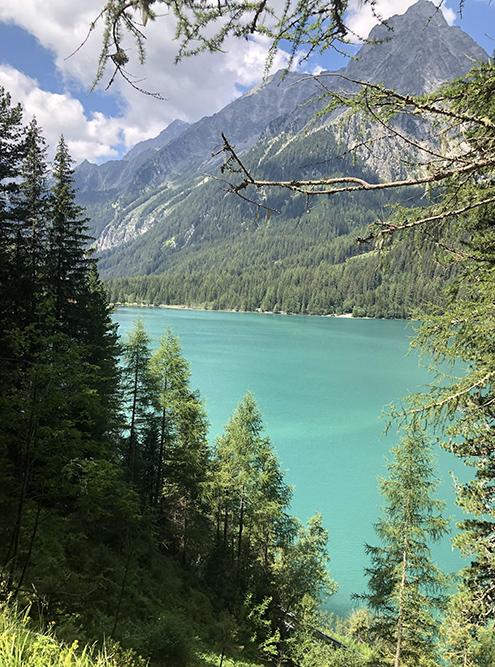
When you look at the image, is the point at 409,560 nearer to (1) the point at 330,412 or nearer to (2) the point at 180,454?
(2) the point at 180,454

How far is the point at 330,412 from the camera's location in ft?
102

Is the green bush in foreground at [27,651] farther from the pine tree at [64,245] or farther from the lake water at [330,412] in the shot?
the pine tree at [64,245]

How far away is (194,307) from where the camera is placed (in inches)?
5551

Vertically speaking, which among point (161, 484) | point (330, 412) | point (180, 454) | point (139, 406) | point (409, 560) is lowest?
point (330, 412)

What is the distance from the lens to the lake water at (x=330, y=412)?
17031 mm

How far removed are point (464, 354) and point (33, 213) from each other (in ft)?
42.2

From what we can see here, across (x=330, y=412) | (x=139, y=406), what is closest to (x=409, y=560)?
(x=139, y=406)

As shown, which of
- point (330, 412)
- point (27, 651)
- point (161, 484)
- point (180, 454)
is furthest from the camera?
point (330, 412)

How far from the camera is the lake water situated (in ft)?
55.9

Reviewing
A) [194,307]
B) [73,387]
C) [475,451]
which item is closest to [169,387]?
[73,387]

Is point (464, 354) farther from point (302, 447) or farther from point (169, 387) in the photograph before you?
point (302, 447)

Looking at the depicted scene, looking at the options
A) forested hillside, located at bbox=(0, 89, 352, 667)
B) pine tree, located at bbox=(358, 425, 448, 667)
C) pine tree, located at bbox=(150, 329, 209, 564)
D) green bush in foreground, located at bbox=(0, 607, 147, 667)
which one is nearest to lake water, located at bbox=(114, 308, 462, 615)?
pine tree, located at bbox=(358, 425, 448, 667)

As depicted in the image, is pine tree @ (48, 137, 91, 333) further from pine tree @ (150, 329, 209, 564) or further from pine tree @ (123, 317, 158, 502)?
pine tree @ (150, 329, 209, 564)

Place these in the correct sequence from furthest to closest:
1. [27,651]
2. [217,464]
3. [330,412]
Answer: [330,412] → [217,464] → [27,651]
